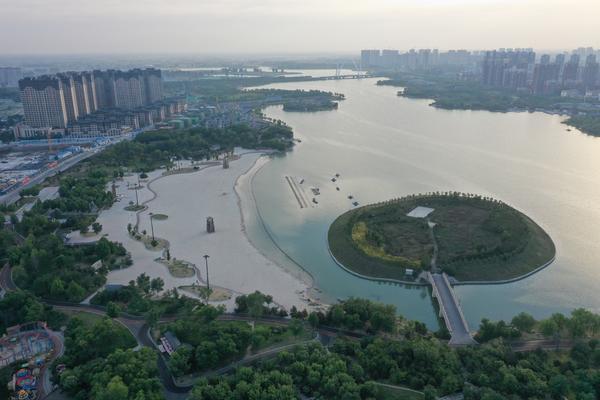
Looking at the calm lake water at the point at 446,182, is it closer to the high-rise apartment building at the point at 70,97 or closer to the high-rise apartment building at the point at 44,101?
the high-rise apartment building at the point at 70,97

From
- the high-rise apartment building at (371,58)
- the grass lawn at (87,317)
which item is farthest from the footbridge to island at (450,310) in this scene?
the high-rise apartment building at (371,58)

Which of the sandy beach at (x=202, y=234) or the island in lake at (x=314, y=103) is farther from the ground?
the island in lake at (x=314, y=103)

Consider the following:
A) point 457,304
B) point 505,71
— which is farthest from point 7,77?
point 457,304

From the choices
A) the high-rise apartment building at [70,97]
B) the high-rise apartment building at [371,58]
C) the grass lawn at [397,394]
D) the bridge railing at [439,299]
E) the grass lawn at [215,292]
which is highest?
the high-rise apartment building at [371,58]

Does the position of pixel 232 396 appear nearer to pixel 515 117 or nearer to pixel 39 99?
pixel 39 99

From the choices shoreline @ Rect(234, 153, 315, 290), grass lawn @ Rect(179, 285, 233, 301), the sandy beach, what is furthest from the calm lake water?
grass lawn @ Rect(179, 285, 233, 301)

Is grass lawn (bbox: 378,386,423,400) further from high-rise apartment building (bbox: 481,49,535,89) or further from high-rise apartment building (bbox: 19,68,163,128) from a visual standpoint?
high-rise apartment building (bbox: 481,49,535,89)

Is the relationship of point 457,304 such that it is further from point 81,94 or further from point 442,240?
point 81,94
